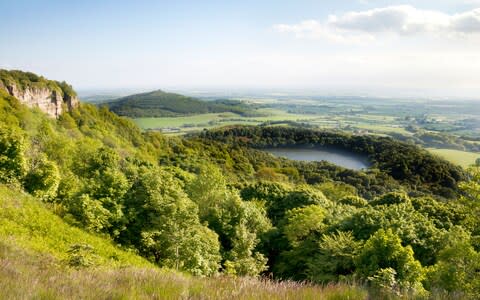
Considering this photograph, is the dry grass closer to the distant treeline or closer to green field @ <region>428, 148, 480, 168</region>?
the distant treeline

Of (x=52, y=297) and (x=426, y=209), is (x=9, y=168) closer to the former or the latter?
(x=52, y=297)

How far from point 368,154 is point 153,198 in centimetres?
13379

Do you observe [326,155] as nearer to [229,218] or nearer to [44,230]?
[229,218]

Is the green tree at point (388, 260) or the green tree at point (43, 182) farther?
the green tree at point (43, 182)

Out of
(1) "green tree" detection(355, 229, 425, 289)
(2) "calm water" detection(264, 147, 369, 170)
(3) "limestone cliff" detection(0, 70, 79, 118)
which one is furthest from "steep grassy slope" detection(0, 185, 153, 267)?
(2) "calm water" detection(264, 147, 369, 170)

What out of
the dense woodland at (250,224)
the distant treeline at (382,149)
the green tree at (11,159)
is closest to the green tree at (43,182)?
the dense woodland at (250,224)

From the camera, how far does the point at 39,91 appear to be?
260ft

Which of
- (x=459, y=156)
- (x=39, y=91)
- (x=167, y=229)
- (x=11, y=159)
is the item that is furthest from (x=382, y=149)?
(x=11, y=159)

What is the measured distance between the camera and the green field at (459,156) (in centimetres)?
12075

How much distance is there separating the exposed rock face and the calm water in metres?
91.8

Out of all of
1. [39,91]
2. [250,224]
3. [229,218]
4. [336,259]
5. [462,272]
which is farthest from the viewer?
[39,91]

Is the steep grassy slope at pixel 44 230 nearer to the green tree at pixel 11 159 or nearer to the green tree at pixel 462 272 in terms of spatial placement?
the green tree at pixel 11 159

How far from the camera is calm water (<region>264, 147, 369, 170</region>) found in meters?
140

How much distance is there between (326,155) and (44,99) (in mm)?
109406
